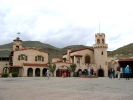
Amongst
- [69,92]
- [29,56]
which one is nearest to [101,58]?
[29,56]

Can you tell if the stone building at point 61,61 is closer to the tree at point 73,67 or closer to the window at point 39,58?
the window at point 39,58

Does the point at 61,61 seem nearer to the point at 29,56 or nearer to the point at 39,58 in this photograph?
the point at 39,58

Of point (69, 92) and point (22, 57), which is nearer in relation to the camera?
point (69, 92)

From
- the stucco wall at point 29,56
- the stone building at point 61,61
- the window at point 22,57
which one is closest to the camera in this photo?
the stone building at point 61,61

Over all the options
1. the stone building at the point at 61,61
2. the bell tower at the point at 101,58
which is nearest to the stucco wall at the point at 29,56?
the stone building at the point at 61,61

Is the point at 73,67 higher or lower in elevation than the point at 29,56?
lower

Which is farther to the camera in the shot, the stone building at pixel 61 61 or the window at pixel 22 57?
Result: the window at pixel 22 57

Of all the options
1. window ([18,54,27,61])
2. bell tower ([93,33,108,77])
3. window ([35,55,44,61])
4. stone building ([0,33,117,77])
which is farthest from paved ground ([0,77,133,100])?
bell tower ([93,33,108,77])

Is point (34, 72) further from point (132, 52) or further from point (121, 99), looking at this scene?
point (132, 52)

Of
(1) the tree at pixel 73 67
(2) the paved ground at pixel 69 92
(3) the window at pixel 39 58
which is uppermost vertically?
(3) the window at pixel 39 58

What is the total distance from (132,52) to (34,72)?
59.8m

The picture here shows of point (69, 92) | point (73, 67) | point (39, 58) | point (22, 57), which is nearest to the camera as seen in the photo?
point (69, 92)

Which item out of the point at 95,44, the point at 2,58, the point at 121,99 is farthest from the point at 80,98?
the point at 2,58

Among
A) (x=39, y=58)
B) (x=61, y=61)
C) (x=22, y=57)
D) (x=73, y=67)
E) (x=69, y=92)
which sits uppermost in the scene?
(x=22, y=57)
